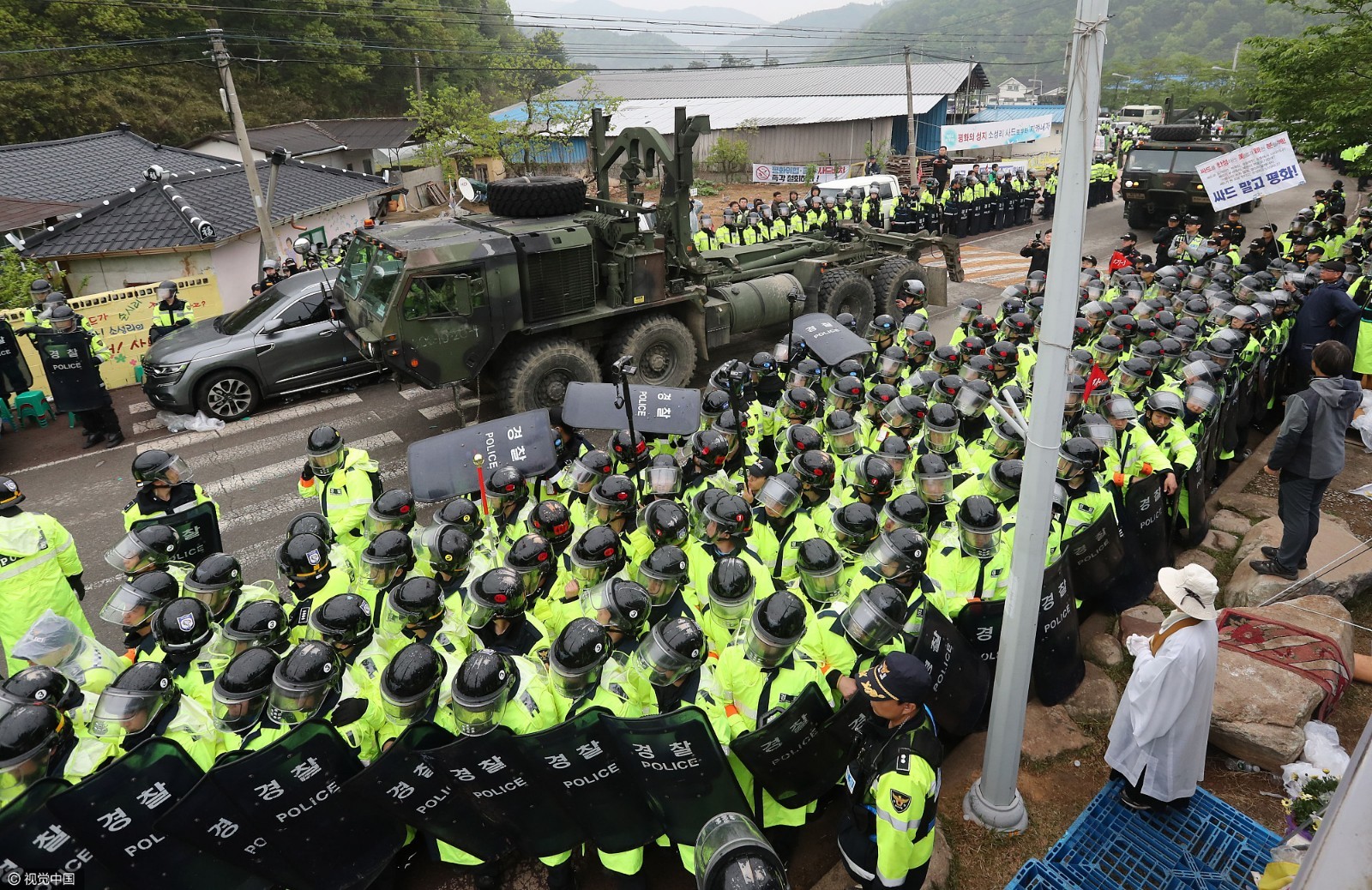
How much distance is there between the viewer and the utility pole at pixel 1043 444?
9.15 ft

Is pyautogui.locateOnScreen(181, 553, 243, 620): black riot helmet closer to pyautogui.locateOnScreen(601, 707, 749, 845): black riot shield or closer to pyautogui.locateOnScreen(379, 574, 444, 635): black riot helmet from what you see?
pyautogui.locateOnScreen(379, 574, 444, 635): black riot helmet

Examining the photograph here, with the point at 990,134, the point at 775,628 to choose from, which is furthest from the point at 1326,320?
the point at 990,134

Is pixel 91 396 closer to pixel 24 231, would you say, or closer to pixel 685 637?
pixel 24 231

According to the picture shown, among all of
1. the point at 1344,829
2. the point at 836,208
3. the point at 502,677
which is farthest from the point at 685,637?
the point at 836,208

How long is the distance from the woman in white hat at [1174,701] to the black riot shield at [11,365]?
12.0 metres

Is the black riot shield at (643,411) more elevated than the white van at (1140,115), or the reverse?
the white van at (1140,115)

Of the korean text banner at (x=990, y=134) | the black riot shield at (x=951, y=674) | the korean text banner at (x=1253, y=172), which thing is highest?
the korean text banner at (x=990, y=134)

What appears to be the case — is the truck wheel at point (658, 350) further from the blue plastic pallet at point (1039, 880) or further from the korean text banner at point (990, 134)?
the korean text banner at point (990, 134)

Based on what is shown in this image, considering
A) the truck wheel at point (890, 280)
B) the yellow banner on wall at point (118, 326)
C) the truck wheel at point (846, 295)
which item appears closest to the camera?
the yellow banner on wall at point (118, 326)

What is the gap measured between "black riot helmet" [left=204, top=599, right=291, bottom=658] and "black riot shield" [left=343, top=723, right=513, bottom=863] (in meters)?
1.02

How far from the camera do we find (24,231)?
14.3 m

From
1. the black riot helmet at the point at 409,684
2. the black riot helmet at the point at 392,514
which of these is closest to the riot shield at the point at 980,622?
the black riot helmet at the point at 409,684

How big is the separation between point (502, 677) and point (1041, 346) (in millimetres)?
2634

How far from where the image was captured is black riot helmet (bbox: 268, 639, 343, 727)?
342cm
